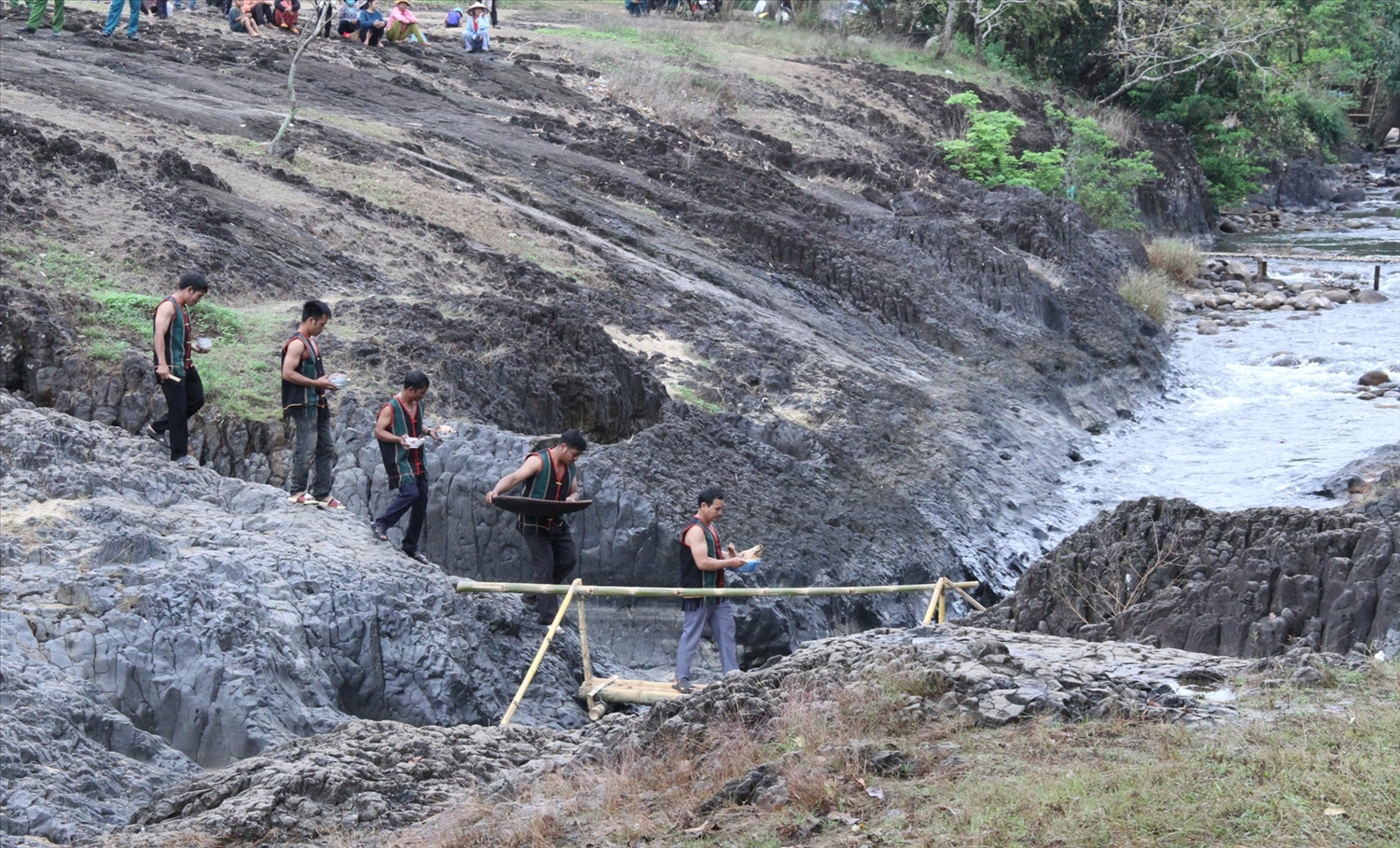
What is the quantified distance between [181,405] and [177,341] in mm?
426

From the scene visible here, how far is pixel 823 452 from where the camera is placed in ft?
48.5

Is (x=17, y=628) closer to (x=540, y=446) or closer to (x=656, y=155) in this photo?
(x=540, y=446)

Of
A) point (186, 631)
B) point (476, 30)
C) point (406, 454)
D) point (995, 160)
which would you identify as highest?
point (476, 30)

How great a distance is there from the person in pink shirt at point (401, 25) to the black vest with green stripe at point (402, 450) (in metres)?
17.9

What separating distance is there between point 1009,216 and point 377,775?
20347mm

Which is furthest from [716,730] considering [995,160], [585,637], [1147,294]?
[995,160]

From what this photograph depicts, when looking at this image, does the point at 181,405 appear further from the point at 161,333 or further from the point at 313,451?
the point at 313,451

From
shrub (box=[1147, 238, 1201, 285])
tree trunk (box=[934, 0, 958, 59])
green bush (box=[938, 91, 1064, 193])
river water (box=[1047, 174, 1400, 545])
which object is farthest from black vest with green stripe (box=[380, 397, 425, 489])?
tree trunk (box=[934, 0, 958, 59])

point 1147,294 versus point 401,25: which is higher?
point 401,25

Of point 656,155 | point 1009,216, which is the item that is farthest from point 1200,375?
point 656,155

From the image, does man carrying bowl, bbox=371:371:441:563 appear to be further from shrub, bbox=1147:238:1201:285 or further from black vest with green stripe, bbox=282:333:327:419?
shrub, bbox=1147:238:1201:285

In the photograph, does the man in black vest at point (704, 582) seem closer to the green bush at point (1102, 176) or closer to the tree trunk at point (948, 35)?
the green bush at point (1102, 176)

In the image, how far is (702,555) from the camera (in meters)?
9.16

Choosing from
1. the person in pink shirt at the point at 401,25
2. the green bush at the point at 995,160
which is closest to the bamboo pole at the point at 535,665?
the person in pink shirt at the point at 401,25
